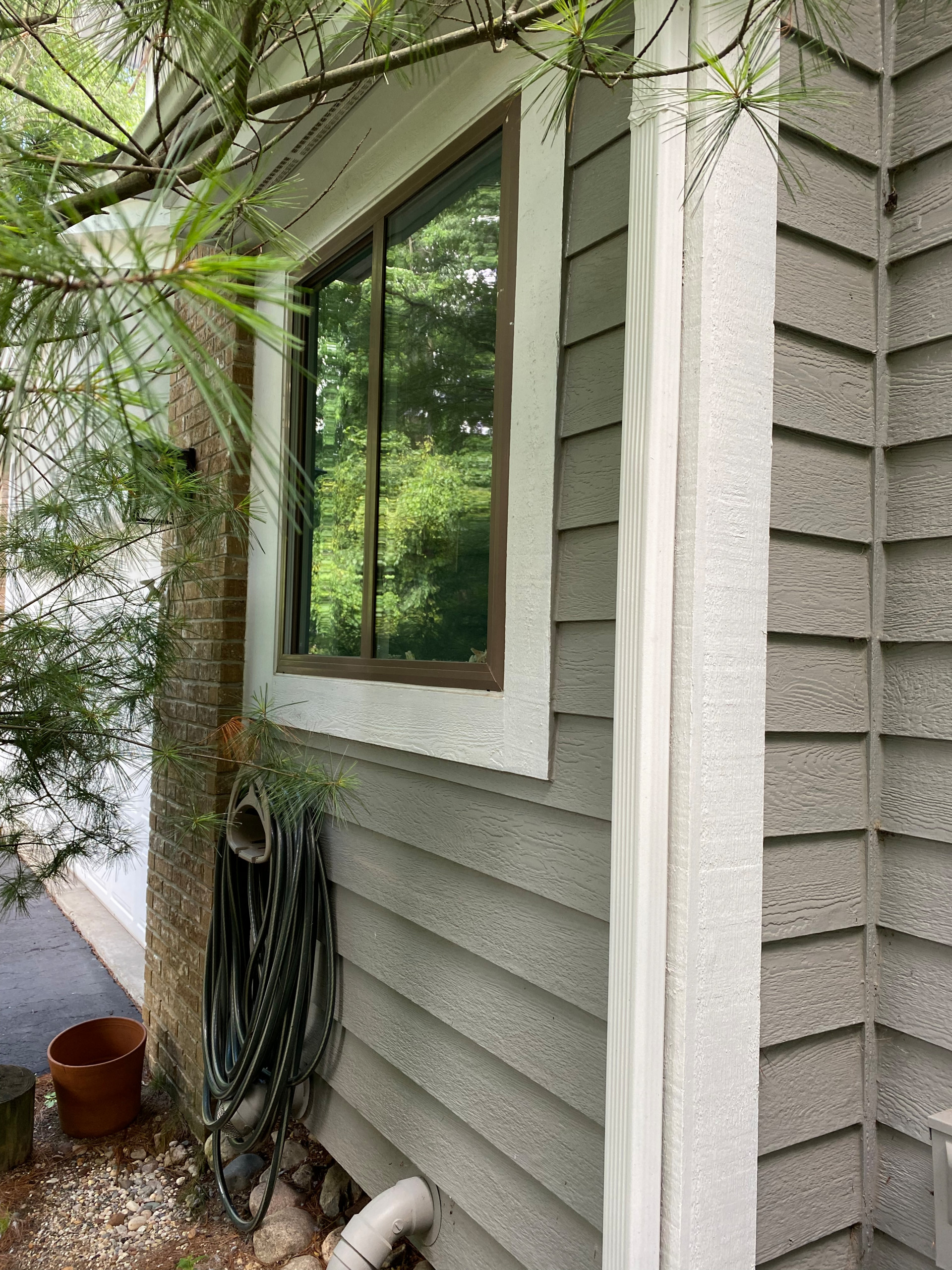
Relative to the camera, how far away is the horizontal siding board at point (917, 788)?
1351mm

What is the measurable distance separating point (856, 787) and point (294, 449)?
76.7 inches

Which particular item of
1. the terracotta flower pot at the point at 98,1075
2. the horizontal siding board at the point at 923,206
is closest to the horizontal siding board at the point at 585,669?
the horizontal siding board at the point at 923,206

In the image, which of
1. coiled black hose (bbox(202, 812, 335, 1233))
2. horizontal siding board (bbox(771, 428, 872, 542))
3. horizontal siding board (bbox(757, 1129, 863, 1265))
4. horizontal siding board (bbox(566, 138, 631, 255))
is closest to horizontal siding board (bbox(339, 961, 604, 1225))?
coiled black hose (bbox(202, 812, 335, 1233))

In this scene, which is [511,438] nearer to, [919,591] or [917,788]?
[919,591]

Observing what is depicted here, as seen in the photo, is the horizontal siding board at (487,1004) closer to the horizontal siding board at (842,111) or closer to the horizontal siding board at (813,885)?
the horizontal siding board at (813,885)

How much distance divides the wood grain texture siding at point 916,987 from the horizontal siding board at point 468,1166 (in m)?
0.60

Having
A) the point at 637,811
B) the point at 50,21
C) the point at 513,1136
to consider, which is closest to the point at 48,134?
the point at 50,21

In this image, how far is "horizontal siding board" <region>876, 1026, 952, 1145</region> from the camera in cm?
132

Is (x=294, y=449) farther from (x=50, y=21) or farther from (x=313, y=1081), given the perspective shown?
(x=313, y=1081)

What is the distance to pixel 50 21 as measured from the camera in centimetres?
124

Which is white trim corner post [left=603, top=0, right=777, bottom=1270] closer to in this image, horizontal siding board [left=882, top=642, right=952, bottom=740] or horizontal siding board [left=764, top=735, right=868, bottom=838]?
horizontal siding board [left=764, top=735, right=868, bottom=838]

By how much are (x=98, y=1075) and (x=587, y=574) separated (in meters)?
2.34

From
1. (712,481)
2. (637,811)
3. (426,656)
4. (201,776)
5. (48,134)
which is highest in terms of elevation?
(48,134)

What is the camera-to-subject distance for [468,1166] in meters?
1.66
